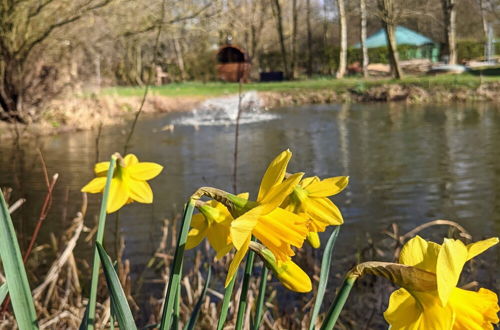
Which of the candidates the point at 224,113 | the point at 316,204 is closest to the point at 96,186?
the point at 316,204

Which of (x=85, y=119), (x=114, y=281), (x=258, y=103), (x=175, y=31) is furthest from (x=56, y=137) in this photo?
(x=114, y=281)

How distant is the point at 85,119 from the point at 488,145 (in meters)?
7.24

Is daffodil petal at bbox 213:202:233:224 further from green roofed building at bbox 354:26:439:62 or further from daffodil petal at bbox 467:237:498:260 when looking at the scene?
green roofed building at bbox 354:26:439:62

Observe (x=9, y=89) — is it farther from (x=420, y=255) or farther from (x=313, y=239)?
(x=420, y=255)

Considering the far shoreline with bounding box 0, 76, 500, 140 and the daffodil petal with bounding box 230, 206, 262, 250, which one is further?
the far shoreline with bounding box 0, 76, 500, 140

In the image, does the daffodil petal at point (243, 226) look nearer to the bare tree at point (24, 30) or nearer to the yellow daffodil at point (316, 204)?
the yellow daffodil at point (316, 204)

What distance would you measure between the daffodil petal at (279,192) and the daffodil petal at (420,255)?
12cm

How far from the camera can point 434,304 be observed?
0.59 metres

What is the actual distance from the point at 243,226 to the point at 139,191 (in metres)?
0.45

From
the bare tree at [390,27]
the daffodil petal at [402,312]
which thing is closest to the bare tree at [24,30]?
the daffodil petal at [402,312]

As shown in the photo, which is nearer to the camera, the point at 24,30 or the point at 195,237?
the point at 195,237

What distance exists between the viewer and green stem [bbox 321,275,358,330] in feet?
1.95

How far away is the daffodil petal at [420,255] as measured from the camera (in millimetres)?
→ 592

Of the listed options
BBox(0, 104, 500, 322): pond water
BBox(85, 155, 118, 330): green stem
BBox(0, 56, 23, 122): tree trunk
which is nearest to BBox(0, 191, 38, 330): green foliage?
BBox(85, 155, 118, 330): green stem
